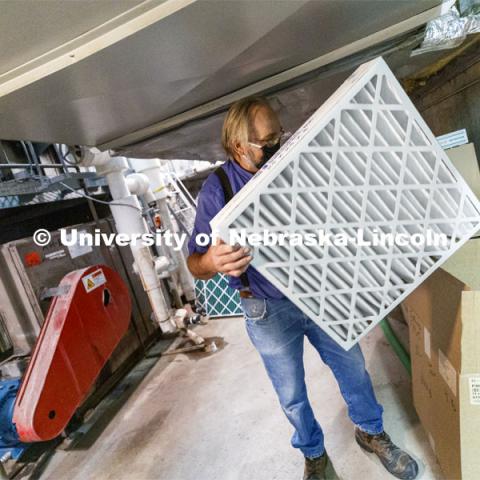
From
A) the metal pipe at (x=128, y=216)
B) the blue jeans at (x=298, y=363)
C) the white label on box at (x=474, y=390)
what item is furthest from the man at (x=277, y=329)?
the metal pipe at (x=128, y=216)

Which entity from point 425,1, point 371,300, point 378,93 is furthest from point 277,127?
point 371,300

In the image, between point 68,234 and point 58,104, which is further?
point 68,234

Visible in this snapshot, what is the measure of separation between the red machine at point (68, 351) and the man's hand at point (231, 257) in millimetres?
1398

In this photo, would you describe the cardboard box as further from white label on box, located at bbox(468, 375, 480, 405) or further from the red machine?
the red machine

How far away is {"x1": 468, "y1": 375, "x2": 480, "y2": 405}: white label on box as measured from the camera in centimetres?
89

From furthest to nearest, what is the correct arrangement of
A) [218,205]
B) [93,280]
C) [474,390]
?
[93,280] → [218,205] → [474,390]

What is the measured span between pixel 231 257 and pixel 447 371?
88cm

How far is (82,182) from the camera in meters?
2.58

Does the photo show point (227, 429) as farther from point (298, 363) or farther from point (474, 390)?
point (474, 390)

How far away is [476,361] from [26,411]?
1901 mm

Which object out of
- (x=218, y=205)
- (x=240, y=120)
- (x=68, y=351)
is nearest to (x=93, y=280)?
(x=68, y=351)

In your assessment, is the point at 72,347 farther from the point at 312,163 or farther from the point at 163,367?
the point at 312,163

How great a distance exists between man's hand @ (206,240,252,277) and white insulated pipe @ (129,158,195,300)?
103 inches

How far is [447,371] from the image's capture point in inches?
39.9
